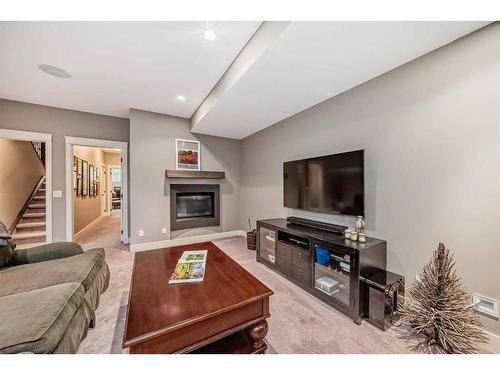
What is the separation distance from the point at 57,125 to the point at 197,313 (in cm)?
418

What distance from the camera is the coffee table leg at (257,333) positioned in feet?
4.21

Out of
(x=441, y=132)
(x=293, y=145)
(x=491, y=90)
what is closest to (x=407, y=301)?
(x=441, y=132)

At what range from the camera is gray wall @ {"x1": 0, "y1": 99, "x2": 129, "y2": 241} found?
3.15 meters

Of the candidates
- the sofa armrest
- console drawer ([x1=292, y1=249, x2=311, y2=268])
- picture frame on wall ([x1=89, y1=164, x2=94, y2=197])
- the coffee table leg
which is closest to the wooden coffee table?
the coffee table leg

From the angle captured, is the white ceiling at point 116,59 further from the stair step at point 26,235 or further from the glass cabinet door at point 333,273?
the stair step at point 26,235

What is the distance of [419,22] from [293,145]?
6.33ft

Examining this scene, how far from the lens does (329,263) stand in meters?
2.01

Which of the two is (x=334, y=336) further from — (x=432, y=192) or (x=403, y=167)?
(x=403, y=167)

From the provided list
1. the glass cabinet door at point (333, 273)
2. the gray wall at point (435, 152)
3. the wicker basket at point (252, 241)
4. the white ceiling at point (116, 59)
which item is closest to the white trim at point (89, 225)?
the white ceiling at point (116, 59)

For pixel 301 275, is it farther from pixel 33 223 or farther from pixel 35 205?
pixel 35 205

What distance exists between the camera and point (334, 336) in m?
1.52

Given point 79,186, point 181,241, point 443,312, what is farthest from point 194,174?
point 443,312

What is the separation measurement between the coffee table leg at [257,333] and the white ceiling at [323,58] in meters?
2.01

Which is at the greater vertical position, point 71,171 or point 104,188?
point 71,171
